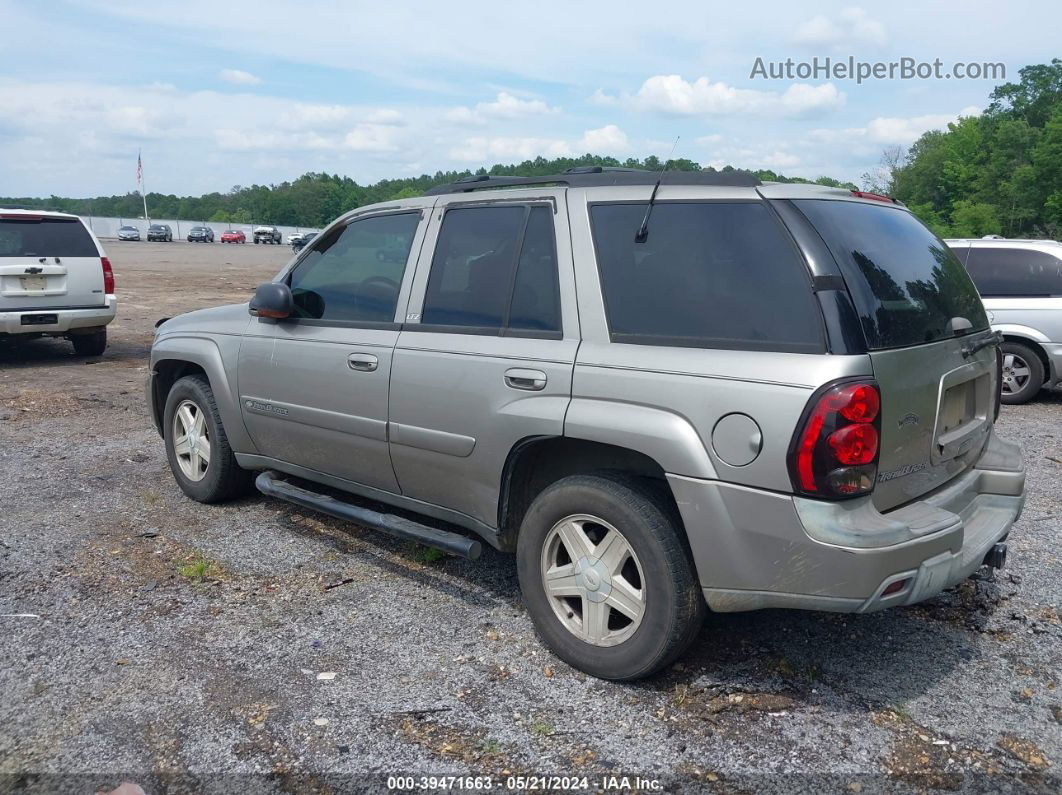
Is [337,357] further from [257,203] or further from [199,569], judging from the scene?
[257,203]

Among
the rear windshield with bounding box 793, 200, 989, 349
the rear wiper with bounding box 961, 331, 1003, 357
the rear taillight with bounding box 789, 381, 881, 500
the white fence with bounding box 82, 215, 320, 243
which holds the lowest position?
the rear taillight with bounding box 789, 381, 881, 500

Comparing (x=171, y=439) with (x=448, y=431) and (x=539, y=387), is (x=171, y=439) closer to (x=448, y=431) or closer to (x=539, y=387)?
(x=448, y=431)

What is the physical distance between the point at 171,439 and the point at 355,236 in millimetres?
2077

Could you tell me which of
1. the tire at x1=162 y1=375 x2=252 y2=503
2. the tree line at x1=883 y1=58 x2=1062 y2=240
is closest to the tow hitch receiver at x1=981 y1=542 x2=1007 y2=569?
the tire at x1=162 y1=375 x2=252 y2=503

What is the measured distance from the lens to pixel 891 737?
3.12m

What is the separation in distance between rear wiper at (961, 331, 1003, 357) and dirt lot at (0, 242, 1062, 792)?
123 cm

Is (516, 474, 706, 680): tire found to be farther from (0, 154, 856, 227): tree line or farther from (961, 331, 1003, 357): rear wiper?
(0, 154, 856, 227): tree line

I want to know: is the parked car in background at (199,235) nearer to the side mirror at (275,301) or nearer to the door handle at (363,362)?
the side mirror at (275,301)

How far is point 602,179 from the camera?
3.84 m

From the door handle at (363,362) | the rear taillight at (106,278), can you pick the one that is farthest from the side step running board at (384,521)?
the rear taillight at (106,278)

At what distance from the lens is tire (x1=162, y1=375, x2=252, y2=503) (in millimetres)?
5461

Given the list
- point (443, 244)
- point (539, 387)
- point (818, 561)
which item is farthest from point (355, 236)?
point (818, 561)

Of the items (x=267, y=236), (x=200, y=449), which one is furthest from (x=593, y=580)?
(x=267, y=236)

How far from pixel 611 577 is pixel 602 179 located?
5.41ft
